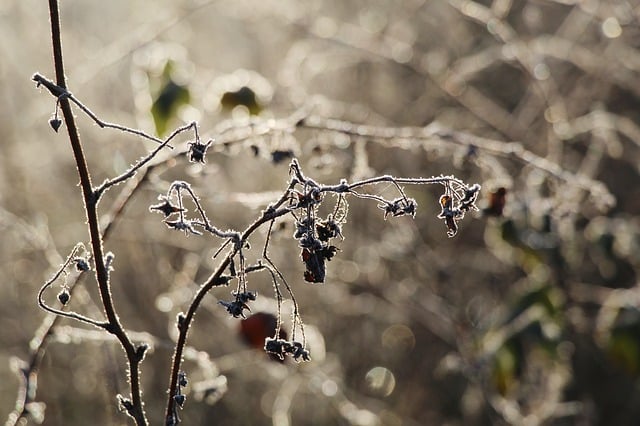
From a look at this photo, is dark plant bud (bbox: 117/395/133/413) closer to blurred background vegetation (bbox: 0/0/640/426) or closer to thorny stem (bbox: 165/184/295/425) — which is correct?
thorny stem (bbox: 165/184/295/425)

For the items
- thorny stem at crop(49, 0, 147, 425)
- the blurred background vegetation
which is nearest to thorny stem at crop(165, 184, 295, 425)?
thorny stem at crop(49, 0, 147, 425)

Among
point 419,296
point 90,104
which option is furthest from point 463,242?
point 90,104

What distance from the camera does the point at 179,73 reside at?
199cm

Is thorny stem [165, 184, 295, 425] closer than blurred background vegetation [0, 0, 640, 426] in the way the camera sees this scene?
Yes

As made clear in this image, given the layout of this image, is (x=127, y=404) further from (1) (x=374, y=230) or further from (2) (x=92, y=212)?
(1) (x=374, y=230)

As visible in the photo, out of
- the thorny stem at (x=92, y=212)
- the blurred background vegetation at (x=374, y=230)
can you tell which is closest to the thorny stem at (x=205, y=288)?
the thorny stem at (x=92, y=212)

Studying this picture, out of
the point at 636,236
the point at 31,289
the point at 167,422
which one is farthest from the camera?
the point at 31,289

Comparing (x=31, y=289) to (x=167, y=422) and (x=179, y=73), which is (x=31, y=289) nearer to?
(x=179, y=73)

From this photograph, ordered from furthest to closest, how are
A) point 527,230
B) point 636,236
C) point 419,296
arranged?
point 419,296
point 636,236
point 527,230

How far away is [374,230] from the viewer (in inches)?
149

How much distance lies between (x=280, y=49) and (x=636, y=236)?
2257mm

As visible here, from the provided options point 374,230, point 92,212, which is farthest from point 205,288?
point 374,230

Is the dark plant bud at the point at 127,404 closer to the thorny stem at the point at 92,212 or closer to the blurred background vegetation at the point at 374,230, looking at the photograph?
the thorny stem at the point at 92,212

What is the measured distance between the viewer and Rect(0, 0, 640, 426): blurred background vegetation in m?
2.34
